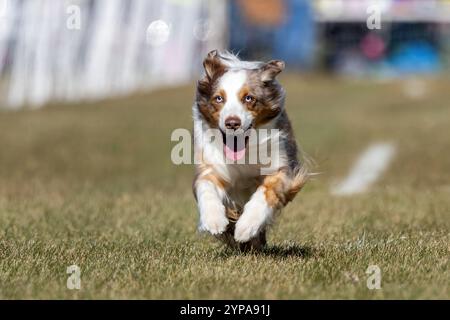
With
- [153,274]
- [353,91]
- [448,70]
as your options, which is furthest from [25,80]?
[448,70]

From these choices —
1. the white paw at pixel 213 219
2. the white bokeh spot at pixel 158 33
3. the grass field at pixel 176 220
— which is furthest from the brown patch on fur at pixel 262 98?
the white bokeh spot at pixel 158 33

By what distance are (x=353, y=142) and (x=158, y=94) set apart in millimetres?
11278

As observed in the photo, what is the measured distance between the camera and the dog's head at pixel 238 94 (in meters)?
5.90

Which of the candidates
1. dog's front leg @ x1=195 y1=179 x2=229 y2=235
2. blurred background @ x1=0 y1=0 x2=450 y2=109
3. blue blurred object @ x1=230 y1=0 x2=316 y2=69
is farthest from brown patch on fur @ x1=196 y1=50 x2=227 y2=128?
blue blurred object @ x1=230 y1=0 x2=316 y2=69

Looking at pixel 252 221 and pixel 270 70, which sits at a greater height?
pixel 270 70

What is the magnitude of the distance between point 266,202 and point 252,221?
0.18 m

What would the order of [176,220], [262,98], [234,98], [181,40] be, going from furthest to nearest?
[181,40], [176,220], [262,98], [234,98]

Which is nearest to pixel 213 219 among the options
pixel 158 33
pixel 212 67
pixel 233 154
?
pixel 233 154

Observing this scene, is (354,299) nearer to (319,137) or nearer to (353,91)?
(319,137)

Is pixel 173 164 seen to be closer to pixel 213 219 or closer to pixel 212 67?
pixel 212 67

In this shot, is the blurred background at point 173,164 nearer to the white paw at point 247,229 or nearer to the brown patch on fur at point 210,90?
the white paw at point 247,229

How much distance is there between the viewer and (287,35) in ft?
140

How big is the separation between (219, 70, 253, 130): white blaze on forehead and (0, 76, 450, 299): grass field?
0.86 m

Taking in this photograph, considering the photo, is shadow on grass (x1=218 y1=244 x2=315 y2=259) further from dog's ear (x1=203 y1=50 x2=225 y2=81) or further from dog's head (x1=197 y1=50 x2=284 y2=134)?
dog's ear (x1=203 y1=50 x2=225 y2=81)
